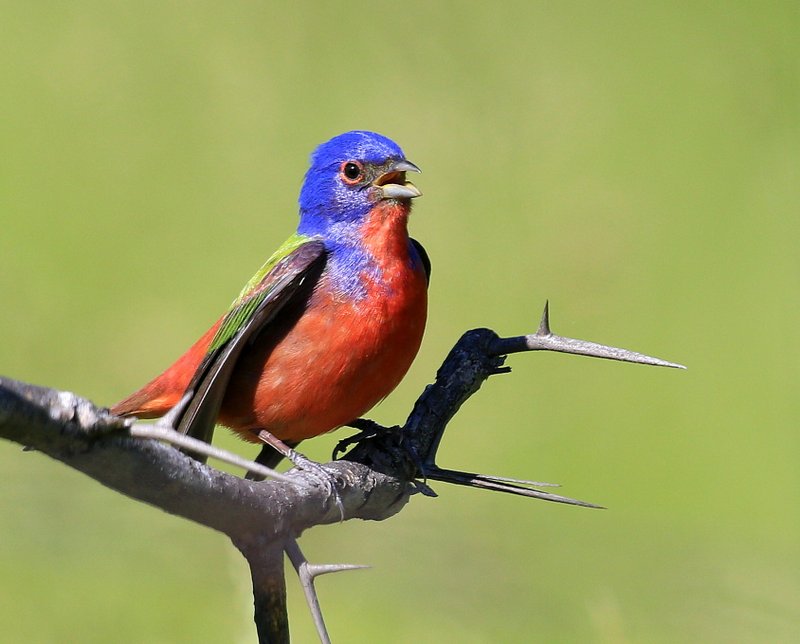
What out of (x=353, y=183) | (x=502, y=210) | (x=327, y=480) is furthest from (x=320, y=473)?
(x=502, y=210)

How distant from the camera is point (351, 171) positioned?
13.0ft

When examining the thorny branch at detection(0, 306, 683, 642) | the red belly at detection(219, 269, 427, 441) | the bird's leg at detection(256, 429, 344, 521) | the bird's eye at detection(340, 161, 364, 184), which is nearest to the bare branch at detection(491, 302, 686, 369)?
the thorny branch at detection(0, 306, 683, 642)

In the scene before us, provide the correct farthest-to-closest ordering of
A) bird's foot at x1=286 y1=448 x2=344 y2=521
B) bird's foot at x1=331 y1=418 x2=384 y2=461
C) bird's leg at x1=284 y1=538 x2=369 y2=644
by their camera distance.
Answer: bird's foot at x1=331 y1=418 x2=384 y2=461, bird's foot at x1=286 y1=448 x2=344 y2=521, bird's leg at x1=284 y1=538 x2=369 y2=644

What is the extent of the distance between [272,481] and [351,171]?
6.86 feet

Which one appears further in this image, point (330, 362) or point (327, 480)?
point (330, 362)

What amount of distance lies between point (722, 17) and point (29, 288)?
13.8 ft

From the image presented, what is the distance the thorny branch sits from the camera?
122 centimetres

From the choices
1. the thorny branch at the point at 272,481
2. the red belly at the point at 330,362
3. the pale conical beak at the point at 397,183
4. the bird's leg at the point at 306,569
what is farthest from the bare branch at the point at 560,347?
the pale conical beak at the point at 397,183

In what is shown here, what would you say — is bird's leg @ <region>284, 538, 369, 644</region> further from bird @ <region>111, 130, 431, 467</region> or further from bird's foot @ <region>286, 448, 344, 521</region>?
bird @ <region>111, 130, 431, 467</region>

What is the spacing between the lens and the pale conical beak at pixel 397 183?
3.83m

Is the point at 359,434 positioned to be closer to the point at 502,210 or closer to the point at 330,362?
the point at 330,362

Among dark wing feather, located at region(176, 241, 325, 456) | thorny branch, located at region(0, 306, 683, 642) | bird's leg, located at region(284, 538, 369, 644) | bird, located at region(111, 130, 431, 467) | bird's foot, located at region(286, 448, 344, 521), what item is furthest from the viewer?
bird, located at region(111, 130, 431, 467)

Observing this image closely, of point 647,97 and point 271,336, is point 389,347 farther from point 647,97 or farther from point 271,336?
point 647,97

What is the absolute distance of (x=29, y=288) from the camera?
18.6 ft
